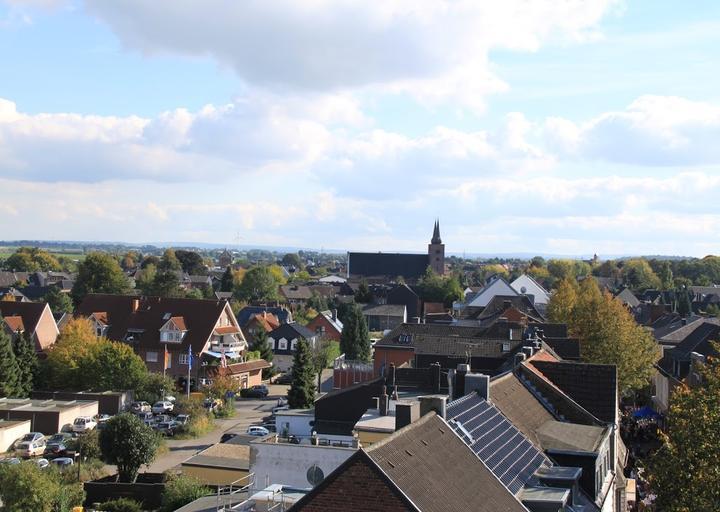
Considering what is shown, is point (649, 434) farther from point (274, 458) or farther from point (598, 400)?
point (274, 458)

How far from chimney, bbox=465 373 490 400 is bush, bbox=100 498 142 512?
16039mm

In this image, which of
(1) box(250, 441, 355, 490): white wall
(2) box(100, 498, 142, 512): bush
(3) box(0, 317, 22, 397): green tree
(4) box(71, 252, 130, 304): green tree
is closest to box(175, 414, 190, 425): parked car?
(3) box(0, 317, 22, 397): green tree

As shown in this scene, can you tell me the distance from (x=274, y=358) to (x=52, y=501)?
4673 cm

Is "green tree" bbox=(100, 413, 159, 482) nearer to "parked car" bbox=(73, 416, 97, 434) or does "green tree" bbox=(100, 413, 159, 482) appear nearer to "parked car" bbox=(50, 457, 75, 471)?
"parked car" bbox=(50, 457, 75, 471)

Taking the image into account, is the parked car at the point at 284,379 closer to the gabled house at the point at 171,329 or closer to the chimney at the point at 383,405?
the gabled house at the point at 171,329

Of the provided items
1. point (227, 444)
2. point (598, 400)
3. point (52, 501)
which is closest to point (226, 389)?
point (227, 444)

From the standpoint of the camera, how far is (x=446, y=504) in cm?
1455

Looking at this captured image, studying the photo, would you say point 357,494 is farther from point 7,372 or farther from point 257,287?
point 257,287

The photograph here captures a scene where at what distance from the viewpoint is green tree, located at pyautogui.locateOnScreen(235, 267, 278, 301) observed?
4980 inches

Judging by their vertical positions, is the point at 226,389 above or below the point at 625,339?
below

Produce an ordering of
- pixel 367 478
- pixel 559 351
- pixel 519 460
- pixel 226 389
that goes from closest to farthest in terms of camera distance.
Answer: pixel 367 478, pixel 519 460, pixel 559 351, pixel 226 389

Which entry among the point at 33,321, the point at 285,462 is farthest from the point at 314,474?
the point at 33,321

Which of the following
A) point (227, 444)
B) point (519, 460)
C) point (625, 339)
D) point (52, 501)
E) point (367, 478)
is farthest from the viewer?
point (625, 339)

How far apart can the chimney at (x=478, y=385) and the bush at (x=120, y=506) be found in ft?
52.6
